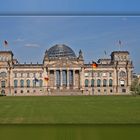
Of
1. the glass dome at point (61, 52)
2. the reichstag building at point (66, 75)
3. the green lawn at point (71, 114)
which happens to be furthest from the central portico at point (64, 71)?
the green lawn at point (71, 114)

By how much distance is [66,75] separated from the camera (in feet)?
286

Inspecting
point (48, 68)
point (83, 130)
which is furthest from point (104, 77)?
point (83, 130)

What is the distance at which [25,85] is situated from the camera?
86.8m

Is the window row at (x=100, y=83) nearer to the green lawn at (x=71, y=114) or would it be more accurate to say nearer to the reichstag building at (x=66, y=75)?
the reichstag building at (x=66, y=75)

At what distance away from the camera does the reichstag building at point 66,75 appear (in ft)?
282

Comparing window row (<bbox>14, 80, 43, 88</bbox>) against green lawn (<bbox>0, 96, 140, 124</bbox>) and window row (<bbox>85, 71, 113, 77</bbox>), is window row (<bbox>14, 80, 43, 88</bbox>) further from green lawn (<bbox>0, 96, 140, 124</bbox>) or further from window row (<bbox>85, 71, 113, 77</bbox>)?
green lawn (<bbox>0, 96, 140, 124</bbox>)

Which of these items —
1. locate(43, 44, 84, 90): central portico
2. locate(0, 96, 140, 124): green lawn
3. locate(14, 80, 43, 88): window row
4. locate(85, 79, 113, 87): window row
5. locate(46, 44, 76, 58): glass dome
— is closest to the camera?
locate(0, 96, 140, 124): green lawn

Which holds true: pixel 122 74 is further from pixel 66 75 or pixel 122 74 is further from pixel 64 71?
pixel 64 71

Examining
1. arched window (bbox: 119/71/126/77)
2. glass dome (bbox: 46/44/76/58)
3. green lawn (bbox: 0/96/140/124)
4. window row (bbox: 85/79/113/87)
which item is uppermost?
glass dome (bbox: 46/44/76/58)

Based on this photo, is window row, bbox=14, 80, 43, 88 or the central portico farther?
window row, bbox=14, 80, 43, 88

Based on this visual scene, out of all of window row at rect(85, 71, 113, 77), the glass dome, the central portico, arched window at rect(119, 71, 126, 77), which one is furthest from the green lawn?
the glass dome

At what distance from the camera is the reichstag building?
86062 millimetres

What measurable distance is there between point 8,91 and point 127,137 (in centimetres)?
7754

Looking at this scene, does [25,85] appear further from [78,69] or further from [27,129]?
[27,129]
